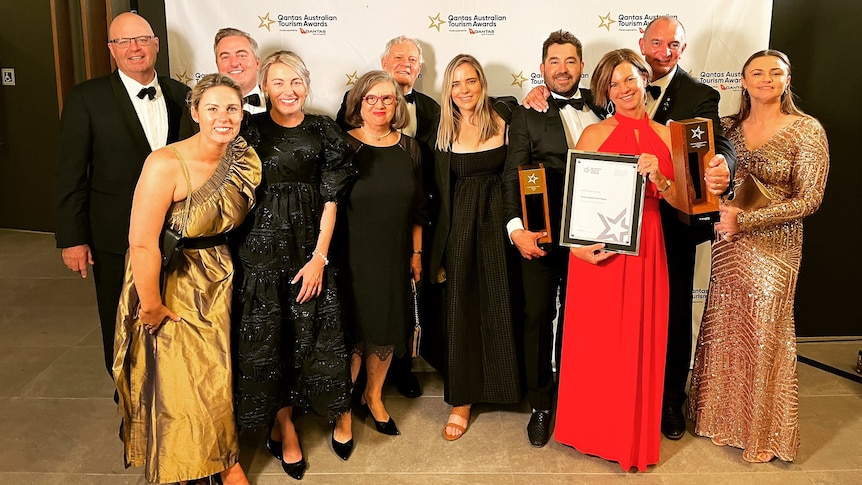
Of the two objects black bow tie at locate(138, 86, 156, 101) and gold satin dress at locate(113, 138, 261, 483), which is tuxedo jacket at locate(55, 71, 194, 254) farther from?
gold satin dress at locate(113, 138, 261, 483)

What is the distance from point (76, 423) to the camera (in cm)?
362

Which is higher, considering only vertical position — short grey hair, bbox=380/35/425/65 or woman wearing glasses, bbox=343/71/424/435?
short grey hair, bbox=380/35/425/65

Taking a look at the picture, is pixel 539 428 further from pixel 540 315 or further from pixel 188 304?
pixel 188 304

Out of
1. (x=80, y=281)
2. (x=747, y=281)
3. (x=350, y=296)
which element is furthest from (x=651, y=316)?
(x=80, y=281)

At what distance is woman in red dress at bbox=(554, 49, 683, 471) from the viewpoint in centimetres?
296

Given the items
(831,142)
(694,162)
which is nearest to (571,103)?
(694,162)

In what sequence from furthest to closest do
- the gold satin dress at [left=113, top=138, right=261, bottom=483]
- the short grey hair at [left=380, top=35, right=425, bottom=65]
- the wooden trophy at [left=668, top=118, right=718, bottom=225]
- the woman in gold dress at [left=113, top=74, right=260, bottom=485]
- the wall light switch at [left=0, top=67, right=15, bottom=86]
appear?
the wall light switch at [left=0, top=67, right=15, bottom=86]
the short grey hair at [left=380, top=35, right=425, bottom=65]
the wooden trophy at [left=668, top=118, right=718, bottom=225]
the gold satin dress at [left=113, top=138, right=261, bottom=483]
the woman in gold dress at [left=113, top=74, right=260, bottom=485]

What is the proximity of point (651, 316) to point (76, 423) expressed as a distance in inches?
106

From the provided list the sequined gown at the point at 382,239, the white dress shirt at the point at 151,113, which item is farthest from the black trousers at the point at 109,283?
the sequined gown at the point at 382,239

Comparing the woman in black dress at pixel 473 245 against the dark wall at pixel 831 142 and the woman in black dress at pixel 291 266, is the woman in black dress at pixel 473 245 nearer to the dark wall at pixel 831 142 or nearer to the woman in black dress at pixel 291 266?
the woman in black dress at pixel 291 266

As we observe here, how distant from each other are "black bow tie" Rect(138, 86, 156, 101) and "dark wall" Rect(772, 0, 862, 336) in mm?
3289

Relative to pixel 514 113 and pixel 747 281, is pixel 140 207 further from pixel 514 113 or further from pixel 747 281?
pixel 747 281

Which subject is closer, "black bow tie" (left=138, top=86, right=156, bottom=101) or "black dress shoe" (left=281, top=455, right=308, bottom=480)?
"black dress shoe" (left=281, top=455, right=308, bottom=480)

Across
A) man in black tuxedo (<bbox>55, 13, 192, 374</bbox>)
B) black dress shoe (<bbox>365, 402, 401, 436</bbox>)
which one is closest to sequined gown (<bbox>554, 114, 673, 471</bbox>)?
black dress shoe (<bbox>365, 402, 401, 436</bbox>)
